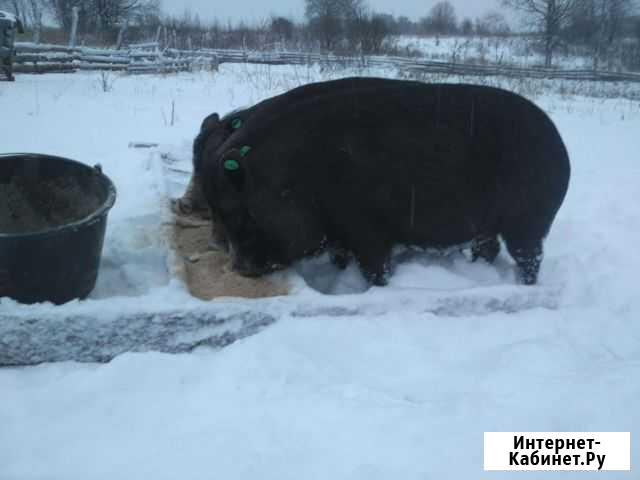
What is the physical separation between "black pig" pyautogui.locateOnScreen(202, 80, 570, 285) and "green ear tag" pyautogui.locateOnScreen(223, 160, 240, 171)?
7 centimetres

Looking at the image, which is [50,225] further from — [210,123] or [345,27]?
[345,27]

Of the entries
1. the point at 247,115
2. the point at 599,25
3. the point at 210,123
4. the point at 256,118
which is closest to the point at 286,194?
the point at 256,118

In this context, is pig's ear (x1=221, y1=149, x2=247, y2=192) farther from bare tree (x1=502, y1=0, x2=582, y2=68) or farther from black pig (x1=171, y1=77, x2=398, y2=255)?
bare tree (x1=502, y1=0, x2=582, y2=68)

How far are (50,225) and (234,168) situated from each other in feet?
4.95

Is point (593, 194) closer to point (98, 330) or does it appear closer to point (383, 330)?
point (383, 330)

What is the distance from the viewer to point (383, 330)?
10.9 feet

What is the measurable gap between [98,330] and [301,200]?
144cm

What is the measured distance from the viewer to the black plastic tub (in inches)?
118

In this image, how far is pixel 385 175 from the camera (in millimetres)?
3576

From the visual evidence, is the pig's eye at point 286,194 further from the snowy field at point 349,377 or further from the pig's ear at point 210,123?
the pig's ear at point 210,123

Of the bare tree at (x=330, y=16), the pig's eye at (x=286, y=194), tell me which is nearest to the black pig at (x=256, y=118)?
the pig's eye at (x=286, y=194)

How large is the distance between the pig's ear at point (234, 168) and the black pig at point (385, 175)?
0.02m

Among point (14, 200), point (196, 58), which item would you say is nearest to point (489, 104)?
point (14, 200)

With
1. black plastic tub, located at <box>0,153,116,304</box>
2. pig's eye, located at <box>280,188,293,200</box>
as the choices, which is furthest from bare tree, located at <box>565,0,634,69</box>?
black plastic tub, located at <box>0,153,116,304</box>
